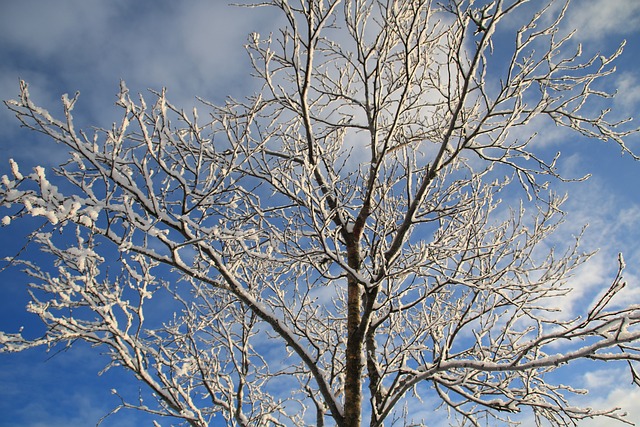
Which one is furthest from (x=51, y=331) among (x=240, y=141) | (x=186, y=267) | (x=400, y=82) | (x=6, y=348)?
(x=400, y=82)

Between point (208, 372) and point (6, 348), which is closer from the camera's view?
point (6, 348)

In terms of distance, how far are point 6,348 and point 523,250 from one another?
5.58 meters

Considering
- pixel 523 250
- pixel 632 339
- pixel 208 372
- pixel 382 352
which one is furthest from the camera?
pixel 208 372

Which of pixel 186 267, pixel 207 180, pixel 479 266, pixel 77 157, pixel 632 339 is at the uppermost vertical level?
pixel 479 266

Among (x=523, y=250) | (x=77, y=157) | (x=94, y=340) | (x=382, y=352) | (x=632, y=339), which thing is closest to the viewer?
(x=632, y=339)

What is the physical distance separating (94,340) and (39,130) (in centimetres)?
226

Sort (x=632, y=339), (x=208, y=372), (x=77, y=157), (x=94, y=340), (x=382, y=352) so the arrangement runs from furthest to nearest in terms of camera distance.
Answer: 1. (x=208, y=372)
2. (x=382, y=352)
3. (x=94, y=340)
4. (x=77, y=157)
5. (x=632, y=339)

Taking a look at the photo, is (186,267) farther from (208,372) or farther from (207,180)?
(208,372)

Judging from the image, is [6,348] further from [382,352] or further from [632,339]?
[632,339]

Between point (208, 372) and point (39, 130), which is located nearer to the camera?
point (39, 130)

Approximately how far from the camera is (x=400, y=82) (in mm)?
6047

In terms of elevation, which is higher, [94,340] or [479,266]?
[479,266]

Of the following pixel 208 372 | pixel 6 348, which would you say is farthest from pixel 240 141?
pixel 208 372

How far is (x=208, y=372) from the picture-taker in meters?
6.43
